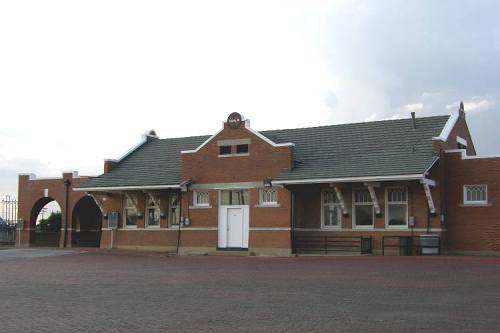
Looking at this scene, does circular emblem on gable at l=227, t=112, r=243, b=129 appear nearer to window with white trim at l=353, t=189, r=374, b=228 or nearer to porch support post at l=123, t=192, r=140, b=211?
window with white trim at l=353, t=189, r=374, b=228

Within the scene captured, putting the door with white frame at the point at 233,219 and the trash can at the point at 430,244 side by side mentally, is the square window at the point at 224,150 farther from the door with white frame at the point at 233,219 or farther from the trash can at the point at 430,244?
the trash can at the point at 430,244

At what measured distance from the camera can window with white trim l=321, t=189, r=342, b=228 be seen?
30688 millimetres

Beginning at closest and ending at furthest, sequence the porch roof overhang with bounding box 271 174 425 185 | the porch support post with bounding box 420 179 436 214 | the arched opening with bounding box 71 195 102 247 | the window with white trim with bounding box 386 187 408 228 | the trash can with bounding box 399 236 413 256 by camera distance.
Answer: the porch roof overhang with bounding box 271 174 425 185 < the porch support post with bounding box 420 179 436 214 < the trash can with bounding box 399 236 413 256 < the window with white trim with bounding box 386 187 408 228 < the arched opening with bounding box 71 195 102 247

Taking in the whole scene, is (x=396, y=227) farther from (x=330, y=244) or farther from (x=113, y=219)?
(x=113, y=219)

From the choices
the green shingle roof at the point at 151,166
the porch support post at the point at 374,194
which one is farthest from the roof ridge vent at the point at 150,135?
the porch support post at the point at 374,194

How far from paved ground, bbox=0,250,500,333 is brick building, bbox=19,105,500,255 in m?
5.31

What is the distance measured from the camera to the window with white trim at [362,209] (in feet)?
98.2

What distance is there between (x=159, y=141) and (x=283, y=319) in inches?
1192

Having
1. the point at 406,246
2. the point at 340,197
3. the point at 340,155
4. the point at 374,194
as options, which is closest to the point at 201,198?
the point at 340,155

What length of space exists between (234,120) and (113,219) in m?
9.59

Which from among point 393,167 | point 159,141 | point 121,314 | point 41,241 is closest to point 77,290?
point 121,314

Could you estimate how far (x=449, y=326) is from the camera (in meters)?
10.5

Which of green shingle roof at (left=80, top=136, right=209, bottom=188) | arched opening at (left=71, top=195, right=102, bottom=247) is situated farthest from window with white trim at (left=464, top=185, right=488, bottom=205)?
arched opening at (left=71, top=195, right=102, bottom=247)

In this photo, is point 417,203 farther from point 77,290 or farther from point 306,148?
point 77,290
